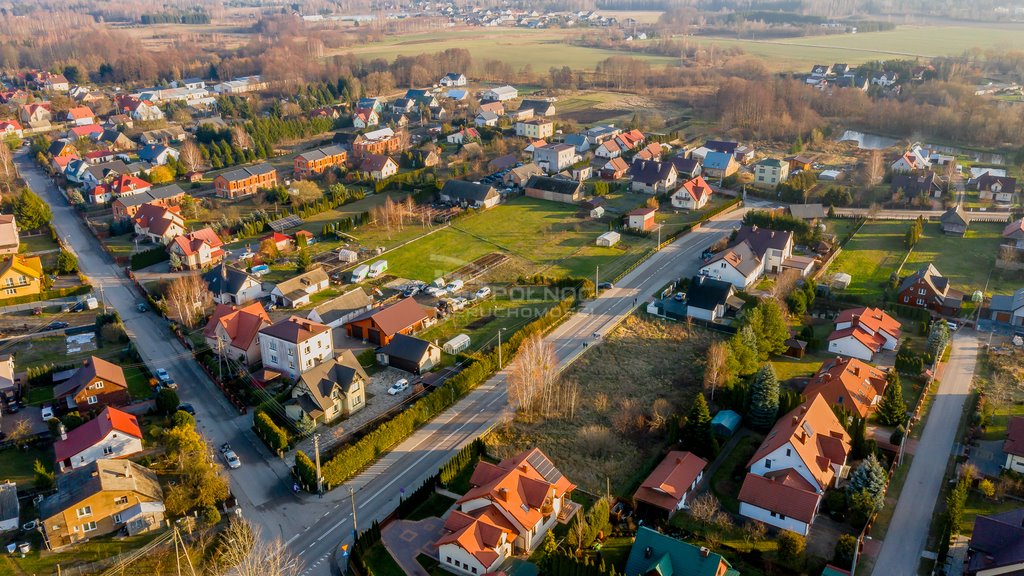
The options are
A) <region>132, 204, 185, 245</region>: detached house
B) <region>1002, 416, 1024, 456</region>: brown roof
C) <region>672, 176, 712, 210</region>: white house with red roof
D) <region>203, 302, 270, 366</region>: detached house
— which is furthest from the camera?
<region>672, 176, 712, 210</region>: white house with red roof

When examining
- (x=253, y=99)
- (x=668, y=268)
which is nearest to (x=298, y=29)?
(x=253, y=99)

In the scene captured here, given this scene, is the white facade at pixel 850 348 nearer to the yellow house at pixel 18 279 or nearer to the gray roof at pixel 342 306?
the gray roof at pixel 342 306

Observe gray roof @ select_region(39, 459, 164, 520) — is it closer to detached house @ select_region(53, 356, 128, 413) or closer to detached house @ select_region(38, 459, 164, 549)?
detached house @ select_region(38, 459, 164, 549)

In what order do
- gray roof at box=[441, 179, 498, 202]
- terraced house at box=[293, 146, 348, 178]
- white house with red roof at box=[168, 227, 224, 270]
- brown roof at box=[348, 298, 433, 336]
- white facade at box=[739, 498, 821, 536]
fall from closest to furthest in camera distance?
white facade at box=[739, 498, 821, 536] < brown roof at box=[348, 298, 433, 336] < white house with red roof at box=[168, 227, 224, 270] < gray roof at box=[441, 179, 498, 202] < terraced house at box=[293, 146, 348, 178]

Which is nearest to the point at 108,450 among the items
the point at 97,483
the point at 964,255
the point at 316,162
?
the point at 97,483

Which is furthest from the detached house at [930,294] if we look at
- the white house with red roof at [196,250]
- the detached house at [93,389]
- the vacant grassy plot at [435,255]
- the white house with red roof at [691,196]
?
the white house with red roof at [196,250]

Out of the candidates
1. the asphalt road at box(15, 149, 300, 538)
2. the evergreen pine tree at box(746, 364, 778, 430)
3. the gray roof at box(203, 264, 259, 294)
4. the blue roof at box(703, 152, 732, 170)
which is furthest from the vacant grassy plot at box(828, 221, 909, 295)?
the gray roof at box(203, 264, 259, 294)

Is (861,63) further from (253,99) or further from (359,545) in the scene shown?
(359,545)

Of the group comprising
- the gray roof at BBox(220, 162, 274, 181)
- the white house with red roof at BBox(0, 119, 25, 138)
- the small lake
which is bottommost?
the small lake
